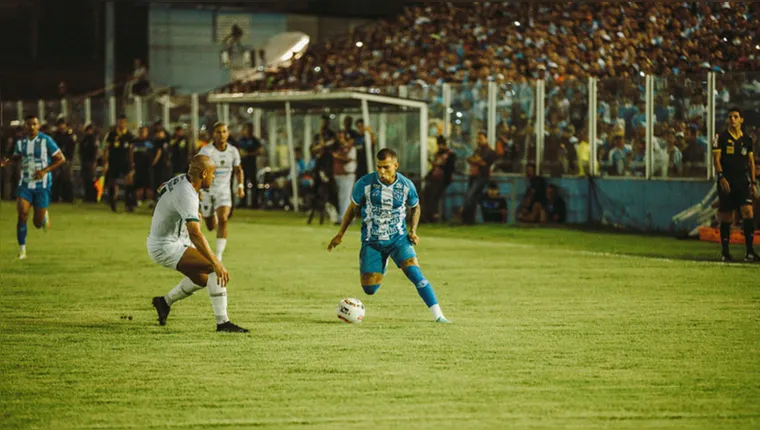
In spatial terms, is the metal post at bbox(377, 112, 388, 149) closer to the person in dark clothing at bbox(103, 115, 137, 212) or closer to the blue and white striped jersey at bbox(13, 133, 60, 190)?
the person in dark clothing at bbox(103, 115, 137, 212)

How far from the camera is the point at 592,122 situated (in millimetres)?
28094

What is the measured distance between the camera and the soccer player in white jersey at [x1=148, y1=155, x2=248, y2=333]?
11.7 m

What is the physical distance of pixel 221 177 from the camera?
19.0m

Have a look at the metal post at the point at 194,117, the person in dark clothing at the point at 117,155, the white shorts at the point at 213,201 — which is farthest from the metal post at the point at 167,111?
the white shorts at the point at 213,201

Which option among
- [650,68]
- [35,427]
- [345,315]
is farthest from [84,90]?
[35,427]

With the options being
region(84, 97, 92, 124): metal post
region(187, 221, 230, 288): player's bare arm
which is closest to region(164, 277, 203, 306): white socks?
region(187, 221, 230, 288): player's bare arm

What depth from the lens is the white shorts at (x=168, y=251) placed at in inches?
475

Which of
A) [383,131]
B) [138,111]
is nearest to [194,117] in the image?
[138,111]

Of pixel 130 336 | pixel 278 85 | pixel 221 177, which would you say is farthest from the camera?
pixel 278 85

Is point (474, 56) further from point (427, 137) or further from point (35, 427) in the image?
point (35, 427)

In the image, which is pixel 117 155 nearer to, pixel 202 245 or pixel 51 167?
pixel 51 167

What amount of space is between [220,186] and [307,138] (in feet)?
55.4

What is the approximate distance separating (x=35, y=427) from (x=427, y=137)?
2398 cm

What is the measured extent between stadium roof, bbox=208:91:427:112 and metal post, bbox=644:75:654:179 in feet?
18.5
